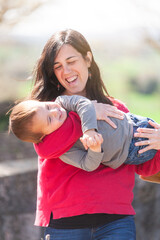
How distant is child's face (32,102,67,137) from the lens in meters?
2.06

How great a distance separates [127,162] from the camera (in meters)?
2.26

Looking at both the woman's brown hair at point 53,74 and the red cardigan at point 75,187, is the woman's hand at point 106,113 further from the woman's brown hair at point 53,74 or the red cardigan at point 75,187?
the woman's brown hair at point 53,74

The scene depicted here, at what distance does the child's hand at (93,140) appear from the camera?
1.92 m

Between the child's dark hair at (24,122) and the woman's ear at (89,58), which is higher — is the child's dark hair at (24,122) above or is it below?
below

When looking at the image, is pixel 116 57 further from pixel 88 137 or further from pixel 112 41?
pixel 88 137

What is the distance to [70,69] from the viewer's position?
7.77ft

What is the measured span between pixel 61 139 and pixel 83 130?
15 cm

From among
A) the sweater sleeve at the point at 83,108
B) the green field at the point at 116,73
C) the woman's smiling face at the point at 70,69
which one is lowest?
the green field at the point at 116,73

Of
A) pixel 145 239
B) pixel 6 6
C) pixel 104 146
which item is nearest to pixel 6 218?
pixel 145 239

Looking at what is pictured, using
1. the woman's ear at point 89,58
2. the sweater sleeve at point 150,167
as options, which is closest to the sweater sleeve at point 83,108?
the woman's ear at point 89,58

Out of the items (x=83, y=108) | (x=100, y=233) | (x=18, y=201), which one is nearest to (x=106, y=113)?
(x=83, y=108)

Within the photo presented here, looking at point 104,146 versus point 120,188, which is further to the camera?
point 120,188

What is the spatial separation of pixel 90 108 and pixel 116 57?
27.2 feet

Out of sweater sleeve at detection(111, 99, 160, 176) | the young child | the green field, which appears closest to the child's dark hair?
the young child
